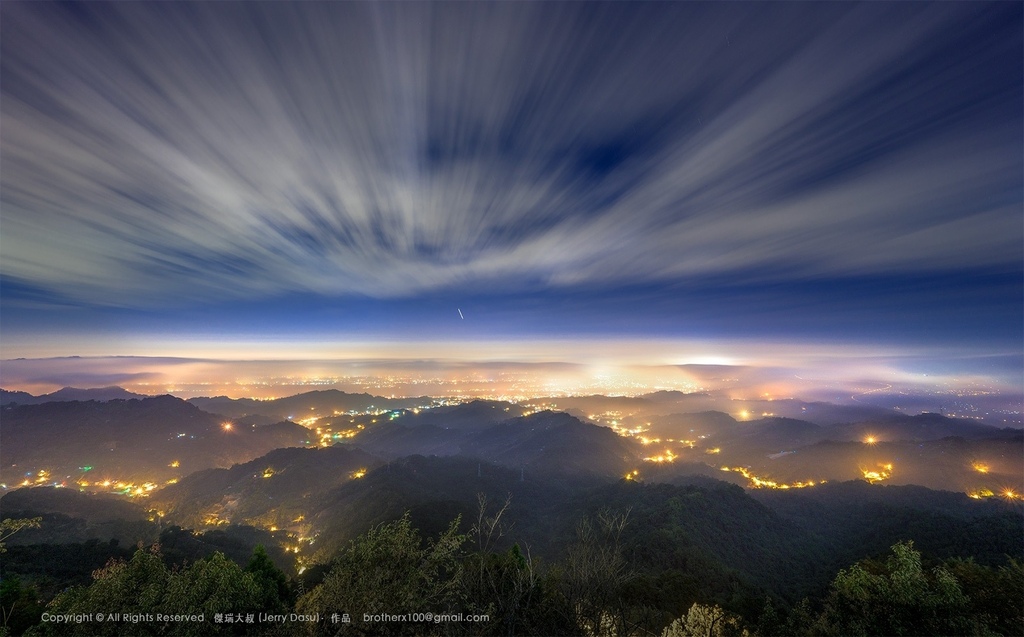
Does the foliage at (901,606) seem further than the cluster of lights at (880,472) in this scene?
No

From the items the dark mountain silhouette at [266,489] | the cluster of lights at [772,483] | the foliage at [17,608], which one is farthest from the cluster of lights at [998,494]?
the dark mountain silhouette at [266,489]

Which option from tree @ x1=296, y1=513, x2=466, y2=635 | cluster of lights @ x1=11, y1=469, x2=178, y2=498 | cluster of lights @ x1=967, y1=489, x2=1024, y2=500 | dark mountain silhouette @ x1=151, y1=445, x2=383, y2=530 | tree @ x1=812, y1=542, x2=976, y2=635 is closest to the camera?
tree @ x1=296, y1=513, x2=466, y2=635

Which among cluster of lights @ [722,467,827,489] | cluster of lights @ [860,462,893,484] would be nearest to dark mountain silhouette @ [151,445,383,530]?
cluster of lights @ [722,467,827,489]

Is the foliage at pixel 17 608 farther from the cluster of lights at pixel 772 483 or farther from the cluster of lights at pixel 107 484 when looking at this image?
the cluster of lights at pixel 772 483

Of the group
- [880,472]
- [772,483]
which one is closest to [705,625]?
[772,483]

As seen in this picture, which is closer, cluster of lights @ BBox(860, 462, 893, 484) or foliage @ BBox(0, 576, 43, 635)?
foliage @ BBox(0, 576, 43, 635)

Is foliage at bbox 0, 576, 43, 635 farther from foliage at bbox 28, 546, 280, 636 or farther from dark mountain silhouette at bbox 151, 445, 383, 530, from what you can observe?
dark mountain silhouette at bbox 151, 445, 383, 530

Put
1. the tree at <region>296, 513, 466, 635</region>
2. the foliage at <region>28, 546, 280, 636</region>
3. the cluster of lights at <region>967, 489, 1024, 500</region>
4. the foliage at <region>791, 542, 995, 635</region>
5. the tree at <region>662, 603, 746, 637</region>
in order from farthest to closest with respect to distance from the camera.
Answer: the cluster of lights at <region>967, 489, 1024, 500</region> < the tree at <region>662, 603, 746, 637</region> < the foliage at <region>791, 542, 995, 635</region> < the foliage at <region>28, 546, 280, 636</region> < the tree at <region>296, 513, 466, 635</region>

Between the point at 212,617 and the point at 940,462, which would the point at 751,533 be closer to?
the point at 212,617

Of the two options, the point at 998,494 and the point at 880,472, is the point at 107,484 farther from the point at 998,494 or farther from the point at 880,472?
the point at 998,494

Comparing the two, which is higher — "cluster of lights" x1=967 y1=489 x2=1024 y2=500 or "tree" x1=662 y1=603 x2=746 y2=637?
"tree" x1=662 y1=603 x2=746 y2=637

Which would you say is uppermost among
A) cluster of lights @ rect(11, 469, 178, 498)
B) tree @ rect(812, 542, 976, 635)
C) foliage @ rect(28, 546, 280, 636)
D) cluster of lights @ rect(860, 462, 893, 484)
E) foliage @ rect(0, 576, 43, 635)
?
foliage @ rect(28, 546, 280, 636)
